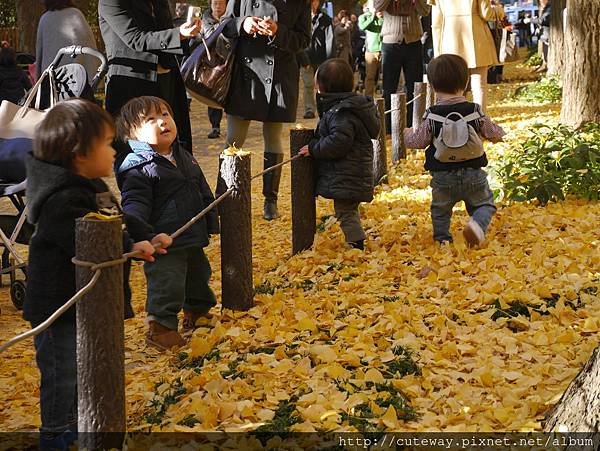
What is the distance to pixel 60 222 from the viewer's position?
13.0ft

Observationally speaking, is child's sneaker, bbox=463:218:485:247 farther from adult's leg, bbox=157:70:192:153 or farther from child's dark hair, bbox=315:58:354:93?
adult's leg, bbox=157:70:192:153

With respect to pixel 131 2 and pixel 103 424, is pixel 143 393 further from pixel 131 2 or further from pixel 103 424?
pixel 131 2

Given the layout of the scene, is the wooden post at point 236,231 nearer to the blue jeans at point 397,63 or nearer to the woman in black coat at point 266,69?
the woman in black coat at point 266,69

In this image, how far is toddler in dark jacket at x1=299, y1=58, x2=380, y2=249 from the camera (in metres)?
Result: 6.62

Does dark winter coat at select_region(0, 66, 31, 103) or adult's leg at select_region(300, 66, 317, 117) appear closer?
dark winter coat at select_region(0, 66, 31, 103)

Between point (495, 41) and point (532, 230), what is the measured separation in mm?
5587

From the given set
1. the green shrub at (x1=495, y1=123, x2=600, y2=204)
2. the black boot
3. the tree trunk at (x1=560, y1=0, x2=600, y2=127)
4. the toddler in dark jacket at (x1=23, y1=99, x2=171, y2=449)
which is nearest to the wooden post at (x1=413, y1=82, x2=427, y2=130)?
the tree trunk at (x1=560, y1=0, x2=600, y2=127)

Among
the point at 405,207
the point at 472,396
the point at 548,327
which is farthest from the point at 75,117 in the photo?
the point at 405,207

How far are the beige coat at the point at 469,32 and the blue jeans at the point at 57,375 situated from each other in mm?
7927

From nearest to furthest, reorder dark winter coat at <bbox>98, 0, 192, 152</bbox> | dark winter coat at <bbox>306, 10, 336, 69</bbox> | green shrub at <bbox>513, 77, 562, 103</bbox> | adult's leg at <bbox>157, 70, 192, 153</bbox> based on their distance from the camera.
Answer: dark winter coat at <bbox>98, 0, 192, 152</bbox> → adult's leg at <bbox>157, 70, 192, 153</bbox> → green shrub at <bbox>513, 77, 562, 103</bbox> → dark winter coat at <bbox>306, 10, 336, 69</bbox>

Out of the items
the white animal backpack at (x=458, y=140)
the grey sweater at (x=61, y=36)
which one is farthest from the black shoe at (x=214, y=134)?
the white animal backpack at (x=458, y=140)

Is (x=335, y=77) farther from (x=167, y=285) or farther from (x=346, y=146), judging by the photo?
(x=167, y=285)

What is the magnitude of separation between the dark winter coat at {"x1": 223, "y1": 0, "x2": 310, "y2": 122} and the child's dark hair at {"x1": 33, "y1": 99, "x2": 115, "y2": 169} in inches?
145

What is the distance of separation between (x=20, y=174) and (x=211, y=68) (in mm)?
1948
